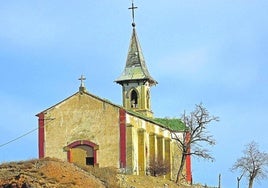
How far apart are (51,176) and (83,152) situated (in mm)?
17700

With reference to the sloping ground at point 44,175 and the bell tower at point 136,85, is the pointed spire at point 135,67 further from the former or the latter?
the sloping ground at point 44,175

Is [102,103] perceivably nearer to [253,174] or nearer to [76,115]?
[76,115]

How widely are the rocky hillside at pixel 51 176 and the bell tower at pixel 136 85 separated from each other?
25165mm

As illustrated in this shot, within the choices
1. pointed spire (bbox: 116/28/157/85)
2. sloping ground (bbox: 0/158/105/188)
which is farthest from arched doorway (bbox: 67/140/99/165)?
pointed spire (bbox: 116/28/157/85)

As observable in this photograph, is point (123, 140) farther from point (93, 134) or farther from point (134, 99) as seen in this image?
point (134, 99)

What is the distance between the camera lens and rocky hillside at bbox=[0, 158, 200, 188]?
42438 mm

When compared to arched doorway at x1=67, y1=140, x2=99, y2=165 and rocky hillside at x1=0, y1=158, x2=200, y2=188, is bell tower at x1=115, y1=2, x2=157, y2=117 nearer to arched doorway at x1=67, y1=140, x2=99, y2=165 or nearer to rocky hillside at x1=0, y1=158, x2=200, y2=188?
arched doorway at x1=67, y1=140, x2=99, y2=165

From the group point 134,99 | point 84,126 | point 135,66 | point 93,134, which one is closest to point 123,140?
point 93,134

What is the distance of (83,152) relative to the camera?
61281mm

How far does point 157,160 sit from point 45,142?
10.7 metres

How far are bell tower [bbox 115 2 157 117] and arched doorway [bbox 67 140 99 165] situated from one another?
46.3 feet

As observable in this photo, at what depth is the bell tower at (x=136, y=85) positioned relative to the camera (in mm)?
74688

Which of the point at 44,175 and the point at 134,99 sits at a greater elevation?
the point at 134,99

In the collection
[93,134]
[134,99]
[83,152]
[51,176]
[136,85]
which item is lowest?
[51,176]
